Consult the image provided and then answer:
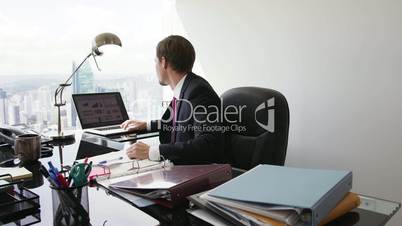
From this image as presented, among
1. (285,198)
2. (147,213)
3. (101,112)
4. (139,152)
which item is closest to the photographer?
(285,198)

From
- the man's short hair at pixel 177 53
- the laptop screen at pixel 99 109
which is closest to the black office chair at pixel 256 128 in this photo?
the man's short hair at pixel 177 53

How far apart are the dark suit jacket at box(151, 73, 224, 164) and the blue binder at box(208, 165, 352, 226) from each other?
0.49 m

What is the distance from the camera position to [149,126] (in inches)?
79.5

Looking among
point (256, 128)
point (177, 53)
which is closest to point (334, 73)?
point (256, 128)

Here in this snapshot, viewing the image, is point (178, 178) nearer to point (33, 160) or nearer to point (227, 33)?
point (33, 160)

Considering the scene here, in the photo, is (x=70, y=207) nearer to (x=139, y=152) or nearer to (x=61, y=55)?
(x=139, y=152)

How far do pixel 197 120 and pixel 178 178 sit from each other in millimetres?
571

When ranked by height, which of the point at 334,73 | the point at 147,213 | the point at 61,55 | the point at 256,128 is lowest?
the point at 147,213

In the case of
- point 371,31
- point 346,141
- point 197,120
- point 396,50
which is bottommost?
point 346,141

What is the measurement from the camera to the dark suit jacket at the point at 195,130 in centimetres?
135

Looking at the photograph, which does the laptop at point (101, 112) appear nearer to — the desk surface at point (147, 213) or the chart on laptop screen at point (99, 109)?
the chart on laptop screen at point (99, 109)

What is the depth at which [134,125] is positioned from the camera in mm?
1979

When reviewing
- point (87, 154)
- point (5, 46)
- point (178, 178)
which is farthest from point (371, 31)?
point (5, 46)

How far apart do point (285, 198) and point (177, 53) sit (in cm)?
115
